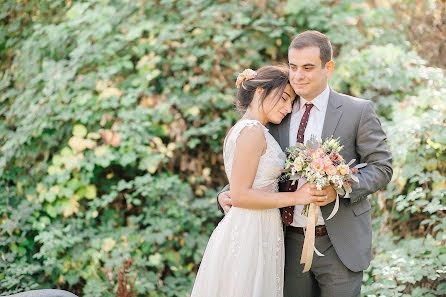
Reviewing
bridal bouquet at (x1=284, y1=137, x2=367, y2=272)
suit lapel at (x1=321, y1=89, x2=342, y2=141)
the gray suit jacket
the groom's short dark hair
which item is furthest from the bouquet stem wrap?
the groom's short dark hair

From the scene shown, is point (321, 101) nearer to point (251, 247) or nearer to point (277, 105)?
point (277, 105)

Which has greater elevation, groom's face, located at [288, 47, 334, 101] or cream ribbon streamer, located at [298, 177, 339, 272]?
groom's face, located at [288, 47, 334, 101]

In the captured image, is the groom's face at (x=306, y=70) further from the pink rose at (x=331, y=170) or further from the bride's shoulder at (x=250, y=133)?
the pink rose at (x=331, y=170)

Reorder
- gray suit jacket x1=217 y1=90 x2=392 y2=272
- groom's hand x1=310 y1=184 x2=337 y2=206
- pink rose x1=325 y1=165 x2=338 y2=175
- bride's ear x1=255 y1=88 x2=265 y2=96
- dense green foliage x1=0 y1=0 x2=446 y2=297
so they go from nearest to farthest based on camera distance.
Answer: pink rose x1=325 y1=165 x2=338 y2=175 < groom's hand x1=310 y1=184 x2=337 y2=206 < gray suit jacket x1=217 y1=90 x2=392 y2=272 < bride's ear x1=255 y1=88 x2=265 y2=96 < dense green foliage x1=0 y1=0 x2=446 y2=297

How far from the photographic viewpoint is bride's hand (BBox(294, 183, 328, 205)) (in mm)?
2770

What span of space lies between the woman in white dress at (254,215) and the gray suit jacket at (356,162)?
33 cm

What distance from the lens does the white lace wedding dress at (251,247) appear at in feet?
10.0

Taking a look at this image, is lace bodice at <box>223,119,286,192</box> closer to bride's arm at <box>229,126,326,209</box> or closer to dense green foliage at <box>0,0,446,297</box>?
bride's arm at <box>229,126,326,209</box>

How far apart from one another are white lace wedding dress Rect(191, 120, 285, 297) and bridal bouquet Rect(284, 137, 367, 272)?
270mm

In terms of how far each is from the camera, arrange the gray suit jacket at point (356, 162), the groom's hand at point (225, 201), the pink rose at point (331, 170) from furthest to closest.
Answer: the groom's hand at point (225, 201) → the gray suit jacket at point (356, 162) → the pink rose at point (331, 170)

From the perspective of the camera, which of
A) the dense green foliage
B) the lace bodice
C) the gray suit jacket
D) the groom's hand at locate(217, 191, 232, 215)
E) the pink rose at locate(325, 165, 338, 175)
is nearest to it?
the pink rose at locate(325, 165, 338, 175)

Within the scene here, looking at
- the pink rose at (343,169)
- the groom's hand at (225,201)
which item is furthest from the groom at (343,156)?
the groom's hand at (225,201)

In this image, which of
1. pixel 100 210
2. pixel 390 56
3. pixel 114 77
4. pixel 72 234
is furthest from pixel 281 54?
pixel 72 234

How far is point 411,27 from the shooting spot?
6.07 meters
